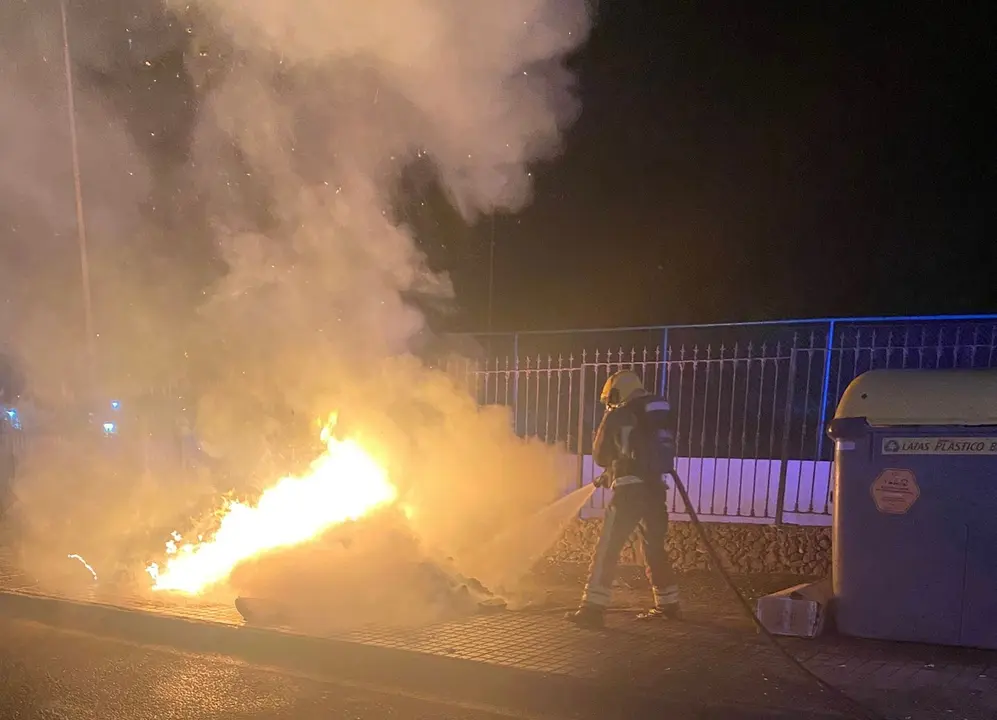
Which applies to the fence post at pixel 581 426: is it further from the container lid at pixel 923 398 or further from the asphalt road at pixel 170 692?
the asphalt road at pixel 170 692

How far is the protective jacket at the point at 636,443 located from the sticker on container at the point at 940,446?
1.51 metres

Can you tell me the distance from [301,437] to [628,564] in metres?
3.43

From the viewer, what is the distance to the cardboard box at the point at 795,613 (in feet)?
16.7

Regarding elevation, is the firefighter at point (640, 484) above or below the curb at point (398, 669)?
above

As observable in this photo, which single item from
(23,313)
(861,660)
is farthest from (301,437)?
(23,313)

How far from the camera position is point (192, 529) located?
24.0 ft

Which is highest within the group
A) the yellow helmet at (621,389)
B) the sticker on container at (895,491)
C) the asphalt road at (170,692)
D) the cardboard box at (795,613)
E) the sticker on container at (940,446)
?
the yellow helmet at (621,389)

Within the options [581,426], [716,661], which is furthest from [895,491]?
[581,426]

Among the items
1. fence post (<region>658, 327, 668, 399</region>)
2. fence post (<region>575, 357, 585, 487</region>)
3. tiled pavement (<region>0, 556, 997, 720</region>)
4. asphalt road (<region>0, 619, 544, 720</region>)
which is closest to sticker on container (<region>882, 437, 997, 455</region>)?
tiled pavement (<region>0, 556, 997, 720</region>)

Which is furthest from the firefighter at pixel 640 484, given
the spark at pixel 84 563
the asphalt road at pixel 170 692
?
the spark at pixel 84 563

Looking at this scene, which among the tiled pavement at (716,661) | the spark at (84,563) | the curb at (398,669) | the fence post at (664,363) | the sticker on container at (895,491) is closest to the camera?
the tiled pavement at (716,661)

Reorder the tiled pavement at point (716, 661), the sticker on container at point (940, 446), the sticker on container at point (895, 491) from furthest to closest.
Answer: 1. the sticker on container at point (895, 491)
2. the sticker on container at point (940, 446)
3. the tiled pavement at point (716, 661)

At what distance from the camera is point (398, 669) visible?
16.1 feet

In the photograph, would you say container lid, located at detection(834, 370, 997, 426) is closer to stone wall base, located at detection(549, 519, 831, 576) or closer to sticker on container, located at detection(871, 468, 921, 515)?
sticker on container, located at detection(871, 468, 921, 515)
